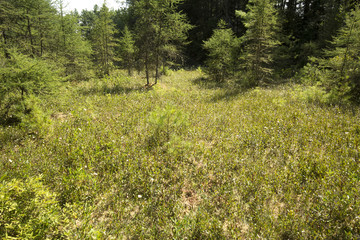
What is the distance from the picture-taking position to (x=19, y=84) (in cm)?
692

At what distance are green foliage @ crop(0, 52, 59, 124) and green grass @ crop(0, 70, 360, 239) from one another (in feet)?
3.16

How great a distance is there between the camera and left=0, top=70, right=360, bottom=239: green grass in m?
3.50

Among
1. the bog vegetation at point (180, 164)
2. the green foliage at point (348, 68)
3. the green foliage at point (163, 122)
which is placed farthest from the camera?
the green foliage at point (348, 68)

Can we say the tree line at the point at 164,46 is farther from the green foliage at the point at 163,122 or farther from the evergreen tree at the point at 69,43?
the green foliage at the point at 163,122

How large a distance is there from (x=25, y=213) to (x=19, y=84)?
6212mm

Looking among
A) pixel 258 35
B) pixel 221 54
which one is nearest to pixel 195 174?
pixel 258 35

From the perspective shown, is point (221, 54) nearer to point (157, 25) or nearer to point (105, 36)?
point (157, 25)

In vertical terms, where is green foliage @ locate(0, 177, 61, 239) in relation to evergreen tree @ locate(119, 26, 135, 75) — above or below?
below

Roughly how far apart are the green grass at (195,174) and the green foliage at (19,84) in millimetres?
962

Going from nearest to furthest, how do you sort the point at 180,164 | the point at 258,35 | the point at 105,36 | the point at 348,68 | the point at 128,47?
the point at 180,164 < the point at 348,68 < the point at 258,35 < the point at 105,36 < the point at 128,47

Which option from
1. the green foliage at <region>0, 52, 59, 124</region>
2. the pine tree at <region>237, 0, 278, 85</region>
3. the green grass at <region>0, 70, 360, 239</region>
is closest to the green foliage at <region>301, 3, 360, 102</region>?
the green grass at <region>0, 70, 360, 239</region>

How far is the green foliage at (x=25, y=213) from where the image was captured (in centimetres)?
272

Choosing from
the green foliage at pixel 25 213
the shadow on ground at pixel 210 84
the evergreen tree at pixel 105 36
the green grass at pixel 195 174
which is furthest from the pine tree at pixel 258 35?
the green foliage at pixel 25 213

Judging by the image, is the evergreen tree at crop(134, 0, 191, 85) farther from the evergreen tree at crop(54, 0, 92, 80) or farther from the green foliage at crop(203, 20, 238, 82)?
the evergreen tree at crop(54, 0, 92, 80)
